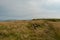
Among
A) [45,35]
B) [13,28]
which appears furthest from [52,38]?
[13,28]

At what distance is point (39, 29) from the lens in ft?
102

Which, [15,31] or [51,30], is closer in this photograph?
[15,31]

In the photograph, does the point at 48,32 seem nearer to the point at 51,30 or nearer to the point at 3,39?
the point at 51,30

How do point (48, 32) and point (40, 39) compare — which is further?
point (48, 32)

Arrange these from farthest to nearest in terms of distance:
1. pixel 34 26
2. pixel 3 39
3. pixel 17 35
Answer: pixel 34 26, pixel 17 35, pixel 3 39

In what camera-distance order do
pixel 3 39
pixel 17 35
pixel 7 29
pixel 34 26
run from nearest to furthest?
pixel 3 39 < pixel 17 35 < pixel 7 29 < pixel 34 26

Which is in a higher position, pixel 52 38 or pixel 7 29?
pixel 7 29

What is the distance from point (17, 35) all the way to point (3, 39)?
8.94 feet

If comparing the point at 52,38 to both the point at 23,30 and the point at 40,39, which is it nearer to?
the point at 40,39

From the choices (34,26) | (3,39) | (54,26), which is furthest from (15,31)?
(54,26)

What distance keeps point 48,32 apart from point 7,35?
26.1 feet

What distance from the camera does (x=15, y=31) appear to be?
92.1 ft

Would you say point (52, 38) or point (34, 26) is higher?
point (34, 26)

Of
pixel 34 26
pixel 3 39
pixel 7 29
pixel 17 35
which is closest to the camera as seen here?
pixel 3 39
